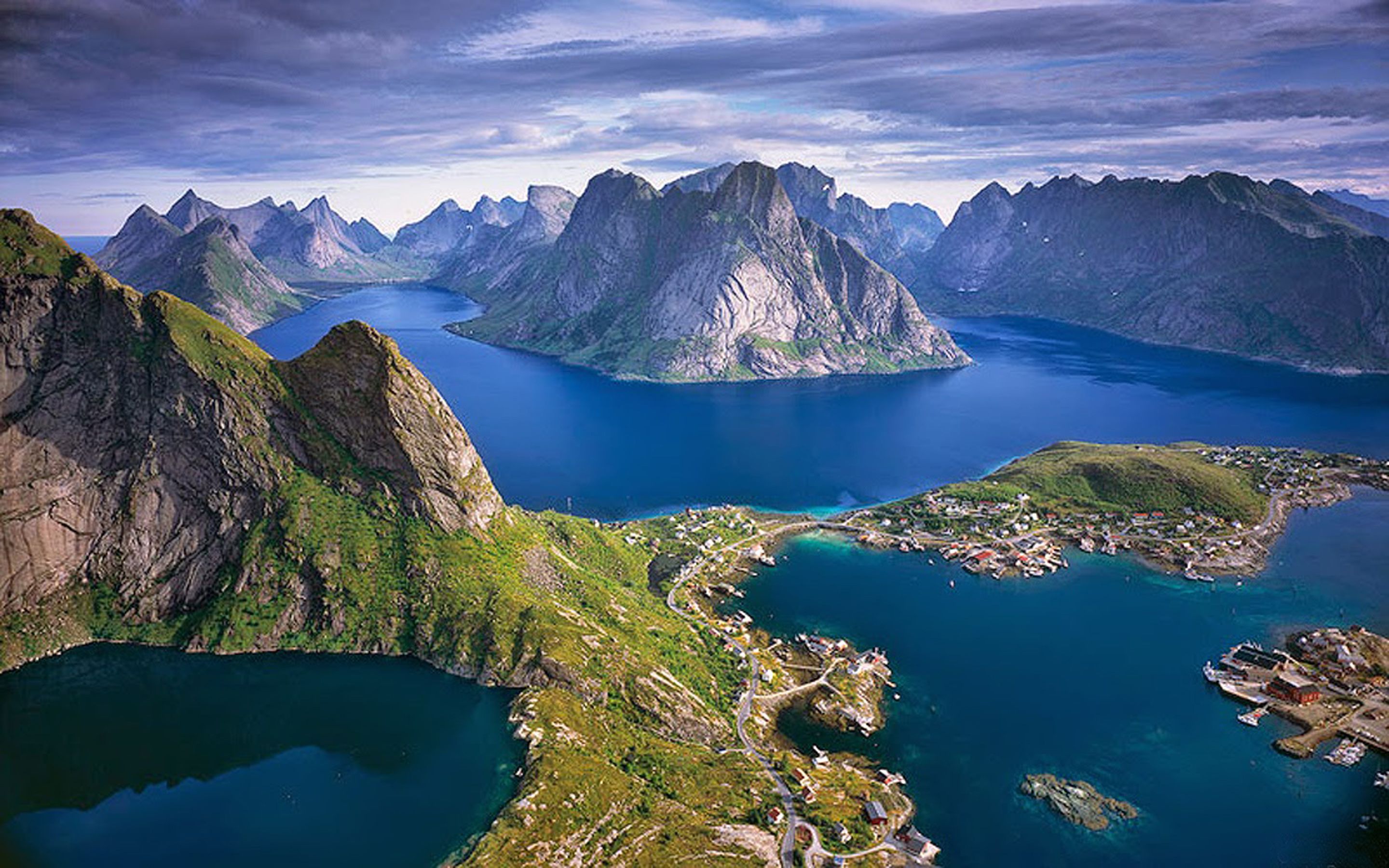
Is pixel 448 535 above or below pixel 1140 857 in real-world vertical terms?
above

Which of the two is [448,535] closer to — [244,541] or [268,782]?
[244,541]

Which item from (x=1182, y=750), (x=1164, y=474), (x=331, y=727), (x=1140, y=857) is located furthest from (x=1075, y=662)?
(x=331, y=727)

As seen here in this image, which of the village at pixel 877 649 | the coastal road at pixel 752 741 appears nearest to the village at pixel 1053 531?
the village at pixel 877 649

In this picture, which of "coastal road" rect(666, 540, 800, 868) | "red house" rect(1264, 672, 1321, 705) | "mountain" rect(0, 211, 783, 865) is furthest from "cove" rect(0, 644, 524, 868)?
"red house" rect(1264, 672, 1321, 705)

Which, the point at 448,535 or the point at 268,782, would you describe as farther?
the point at 448,535

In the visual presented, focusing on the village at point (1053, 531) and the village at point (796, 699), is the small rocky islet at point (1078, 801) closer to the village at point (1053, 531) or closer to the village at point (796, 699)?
the village at point (796, 699)

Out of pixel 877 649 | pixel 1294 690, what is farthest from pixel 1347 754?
pixel 877 649
